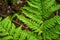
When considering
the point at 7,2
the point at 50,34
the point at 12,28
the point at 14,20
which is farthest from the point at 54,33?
the point at 7,2

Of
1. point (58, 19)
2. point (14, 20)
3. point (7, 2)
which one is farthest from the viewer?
point (7, 2)

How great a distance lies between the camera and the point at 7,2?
2648mm

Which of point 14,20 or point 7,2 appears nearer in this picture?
point 14,20

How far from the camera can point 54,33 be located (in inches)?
58.1

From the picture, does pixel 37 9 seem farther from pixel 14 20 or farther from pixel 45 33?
pixel 14 20

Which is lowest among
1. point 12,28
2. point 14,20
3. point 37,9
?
point 14,20

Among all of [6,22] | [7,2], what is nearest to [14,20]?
[7,2]

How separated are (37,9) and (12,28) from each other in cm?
26

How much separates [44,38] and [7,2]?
1.29 m

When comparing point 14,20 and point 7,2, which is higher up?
point 7,2

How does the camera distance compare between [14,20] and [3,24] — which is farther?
[14,20]

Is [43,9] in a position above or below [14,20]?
above

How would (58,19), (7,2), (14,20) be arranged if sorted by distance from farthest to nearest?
(7,2) → (14,20) → (58,19)

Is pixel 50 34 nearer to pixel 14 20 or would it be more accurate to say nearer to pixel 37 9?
pixel 37 9
